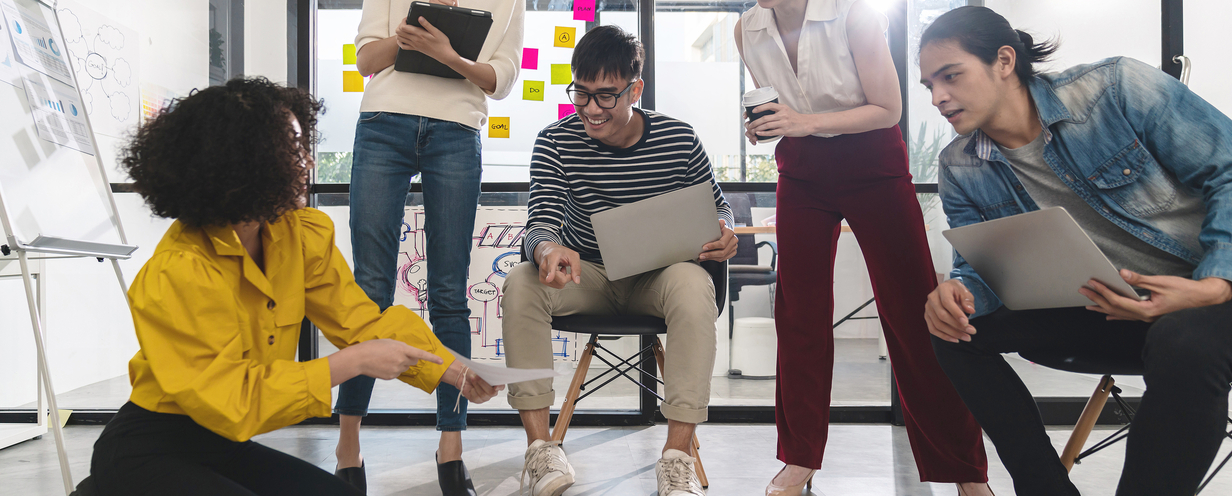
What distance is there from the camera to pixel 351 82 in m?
2.38

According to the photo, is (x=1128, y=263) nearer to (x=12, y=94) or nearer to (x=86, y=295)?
(x=12, y=94)

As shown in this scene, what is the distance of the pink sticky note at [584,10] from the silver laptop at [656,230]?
47.5 inches

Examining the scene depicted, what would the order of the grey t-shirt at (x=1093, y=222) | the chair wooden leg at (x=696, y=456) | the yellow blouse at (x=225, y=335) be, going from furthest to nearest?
the chair wooden leg at (x=696, y=456) < the grey t-shirt at (x=1093, y=222) < the yellow blouse at (x=225, y=335)

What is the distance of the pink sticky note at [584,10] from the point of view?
7.94 feet

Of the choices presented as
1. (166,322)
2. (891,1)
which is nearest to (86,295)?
(166,322)

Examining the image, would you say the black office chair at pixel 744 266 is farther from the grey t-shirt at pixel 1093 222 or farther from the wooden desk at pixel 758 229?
the grey t-shirt at pixel 1093 222

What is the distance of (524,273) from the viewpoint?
1.55m

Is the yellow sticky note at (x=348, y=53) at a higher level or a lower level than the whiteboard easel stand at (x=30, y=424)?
higher

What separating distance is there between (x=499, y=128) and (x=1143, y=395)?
2003mm

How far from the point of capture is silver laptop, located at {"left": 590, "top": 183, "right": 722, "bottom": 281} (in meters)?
1.46

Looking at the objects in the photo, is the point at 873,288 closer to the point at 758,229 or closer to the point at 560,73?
the point at 758,229

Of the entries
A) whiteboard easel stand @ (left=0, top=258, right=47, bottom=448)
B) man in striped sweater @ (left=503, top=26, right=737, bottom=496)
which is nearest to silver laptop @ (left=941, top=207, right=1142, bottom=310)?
man in striped sweater @ (left=503, top=26, right=737, bottom=496)

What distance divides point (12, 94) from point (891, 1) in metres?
2.69

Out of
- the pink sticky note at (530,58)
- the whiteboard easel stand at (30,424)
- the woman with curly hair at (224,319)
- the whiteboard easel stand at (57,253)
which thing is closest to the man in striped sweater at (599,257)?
the woman with curly hair at (224,319)
